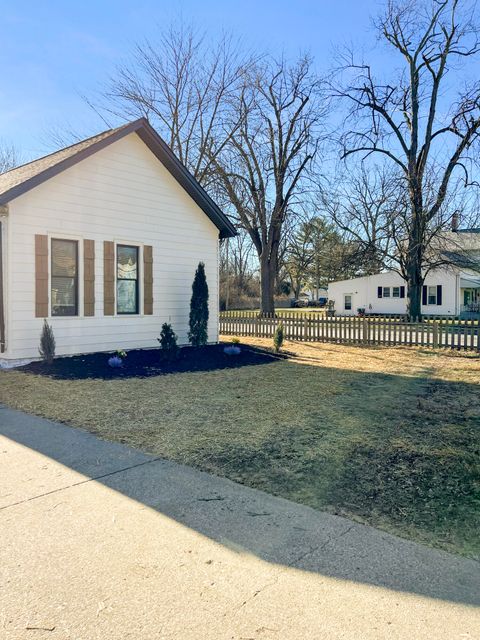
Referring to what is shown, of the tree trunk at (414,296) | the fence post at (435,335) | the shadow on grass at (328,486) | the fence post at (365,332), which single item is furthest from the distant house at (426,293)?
the shadow on grass at (328,486)

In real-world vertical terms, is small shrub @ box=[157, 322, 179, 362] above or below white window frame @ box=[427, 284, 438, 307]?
below

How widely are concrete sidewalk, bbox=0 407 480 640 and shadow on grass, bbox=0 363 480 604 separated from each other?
17 millimetres

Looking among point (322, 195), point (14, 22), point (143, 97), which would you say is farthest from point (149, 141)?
point (322, 195)

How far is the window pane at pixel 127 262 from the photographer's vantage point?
11.5m

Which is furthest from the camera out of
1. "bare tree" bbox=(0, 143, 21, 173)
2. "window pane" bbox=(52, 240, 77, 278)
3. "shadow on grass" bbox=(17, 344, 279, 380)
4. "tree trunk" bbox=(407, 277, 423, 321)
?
"bare tree" bbox=(0, 143, 21, 173)

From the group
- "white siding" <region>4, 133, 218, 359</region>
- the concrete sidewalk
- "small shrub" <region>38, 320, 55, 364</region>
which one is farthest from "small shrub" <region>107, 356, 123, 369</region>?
the concrete sidewalk

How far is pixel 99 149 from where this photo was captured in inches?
422

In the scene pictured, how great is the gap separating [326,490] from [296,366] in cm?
678

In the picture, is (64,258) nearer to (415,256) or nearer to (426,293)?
(415,256)

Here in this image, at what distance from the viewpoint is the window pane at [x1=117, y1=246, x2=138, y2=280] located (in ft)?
37.8

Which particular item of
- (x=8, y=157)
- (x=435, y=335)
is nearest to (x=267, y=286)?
(x=435, y=335)

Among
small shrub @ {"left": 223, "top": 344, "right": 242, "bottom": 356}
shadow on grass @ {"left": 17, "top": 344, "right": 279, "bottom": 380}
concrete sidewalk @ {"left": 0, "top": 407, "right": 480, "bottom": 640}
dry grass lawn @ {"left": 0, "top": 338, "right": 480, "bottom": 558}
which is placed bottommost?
concrete sidewalk @ {"left": 0, "top": 407, "right": 480, "bottom": 640}

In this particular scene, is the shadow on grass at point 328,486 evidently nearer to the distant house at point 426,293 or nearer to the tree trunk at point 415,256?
the tree trunk at point 415,256

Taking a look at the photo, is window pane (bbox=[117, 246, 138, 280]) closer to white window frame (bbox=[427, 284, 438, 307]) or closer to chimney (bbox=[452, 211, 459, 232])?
chimney (bbox=[452, 211, 459, 232])
